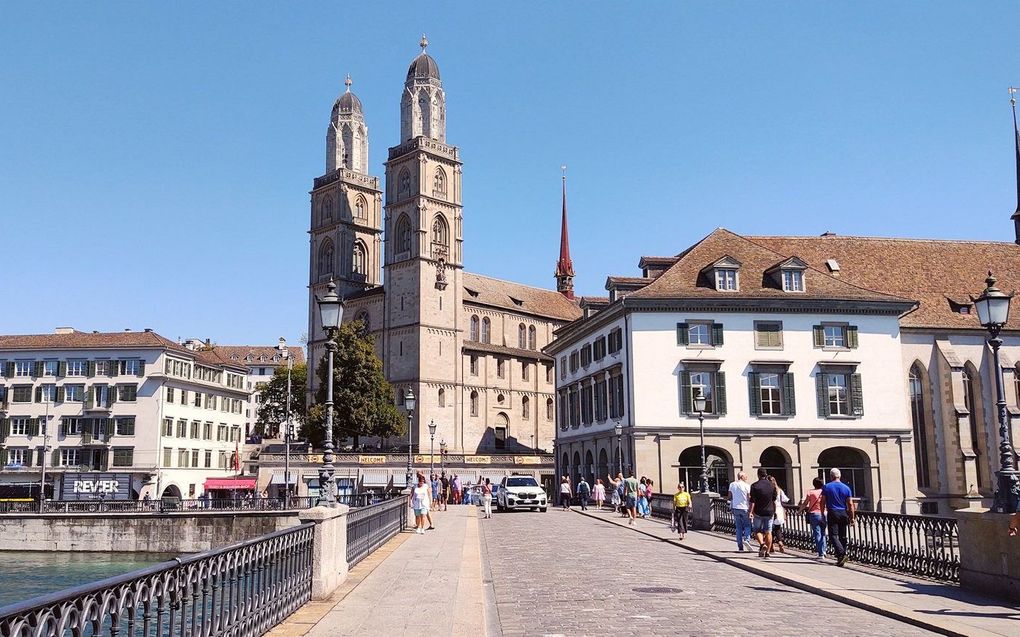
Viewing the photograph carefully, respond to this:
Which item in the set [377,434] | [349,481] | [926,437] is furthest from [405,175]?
Result: [926,437]

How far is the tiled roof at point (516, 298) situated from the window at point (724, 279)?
49.4m

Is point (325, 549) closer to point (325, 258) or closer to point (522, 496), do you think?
point (522, 496)

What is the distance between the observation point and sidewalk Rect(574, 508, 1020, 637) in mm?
10758

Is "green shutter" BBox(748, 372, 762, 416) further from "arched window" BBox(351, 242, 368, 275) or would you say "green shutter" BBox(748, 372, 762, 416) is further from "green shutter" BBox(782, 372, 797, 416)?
"arched window" BBox(351, 242, 368, 275)

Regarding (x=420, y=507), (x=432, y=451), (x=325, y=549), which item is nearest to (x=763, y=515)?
(x=325, y=549)

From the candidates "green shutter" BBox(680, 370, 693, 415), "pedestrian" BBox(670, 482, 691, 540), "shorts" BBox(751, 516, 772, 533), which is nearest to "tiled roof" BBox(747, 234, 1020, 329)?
"green shutter" BBox(680, 370, 693, 415)

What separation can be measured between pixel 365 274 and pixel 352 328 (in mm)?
26901

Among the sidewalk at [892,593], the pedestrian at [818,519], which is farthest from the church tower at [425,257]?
the sidewalk at [892,593]

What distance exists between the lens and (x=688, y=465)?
147 ft

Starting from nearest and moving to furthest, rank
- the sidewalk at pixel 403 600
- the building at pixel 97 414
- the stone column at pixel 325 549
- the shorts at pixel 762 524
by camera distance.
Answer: the sidewalk at pixel 403 600 < the stone column at pixel 325 549 < the shorts at pixel 762 524 < the building at pixel 97 414

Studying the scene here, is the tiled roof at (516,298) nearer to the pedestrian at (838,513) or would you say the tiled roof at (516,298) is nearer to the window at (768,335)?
the window at (768,335)

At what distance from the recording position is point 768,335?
45.0 meters

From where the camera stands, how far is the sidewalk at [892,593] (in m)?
10.8

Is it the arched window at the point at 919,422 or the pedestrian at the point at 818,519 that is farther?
the arched window at the point at 919,422
